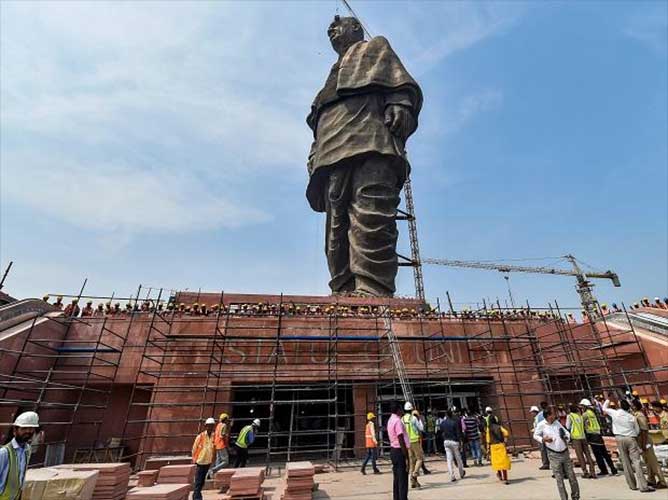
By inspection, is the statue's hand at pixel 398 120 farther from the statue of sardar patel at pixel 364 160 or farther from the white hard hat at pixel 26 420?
the white hard hat at pixel 26 420

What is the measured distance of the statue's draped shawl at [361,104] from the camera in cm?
2255

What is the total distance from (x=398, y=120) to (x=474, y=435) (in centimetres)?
1746

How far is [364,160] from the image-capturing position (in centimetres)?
2266

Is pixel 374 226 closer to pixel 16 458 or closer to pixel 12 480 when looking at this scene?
pixel 16 458

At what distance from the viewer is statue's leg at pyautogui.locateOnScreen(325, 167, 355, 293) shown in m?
23.0

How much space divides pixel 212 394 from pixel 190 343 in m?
A: 1.80

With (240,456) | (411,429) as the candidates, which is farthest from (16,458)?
(411,429)

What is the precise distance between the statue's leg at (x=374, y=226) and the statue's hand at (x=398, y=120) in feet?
5.74

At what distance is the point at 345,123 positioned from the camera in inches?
908

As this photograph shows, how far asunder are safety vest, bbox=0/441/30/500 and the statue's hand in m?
22.0

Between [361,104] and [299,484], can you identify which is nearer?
[299,484]

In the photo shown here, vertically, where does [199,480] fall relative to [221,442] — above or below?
below

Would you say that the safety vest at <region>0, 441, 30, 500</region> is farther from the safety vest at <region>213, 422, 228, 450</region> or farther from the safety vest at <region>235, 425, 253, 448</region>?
the safety vest at <region>235, 425, 253, 448</region>

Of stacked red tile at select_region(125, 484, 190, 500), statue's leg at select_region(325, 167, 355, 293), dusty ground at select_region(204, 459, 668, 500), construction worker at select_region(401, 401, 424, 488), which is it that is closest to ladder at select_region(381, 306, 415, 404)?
construction worker at select_region(401, 401, 424, 488)
